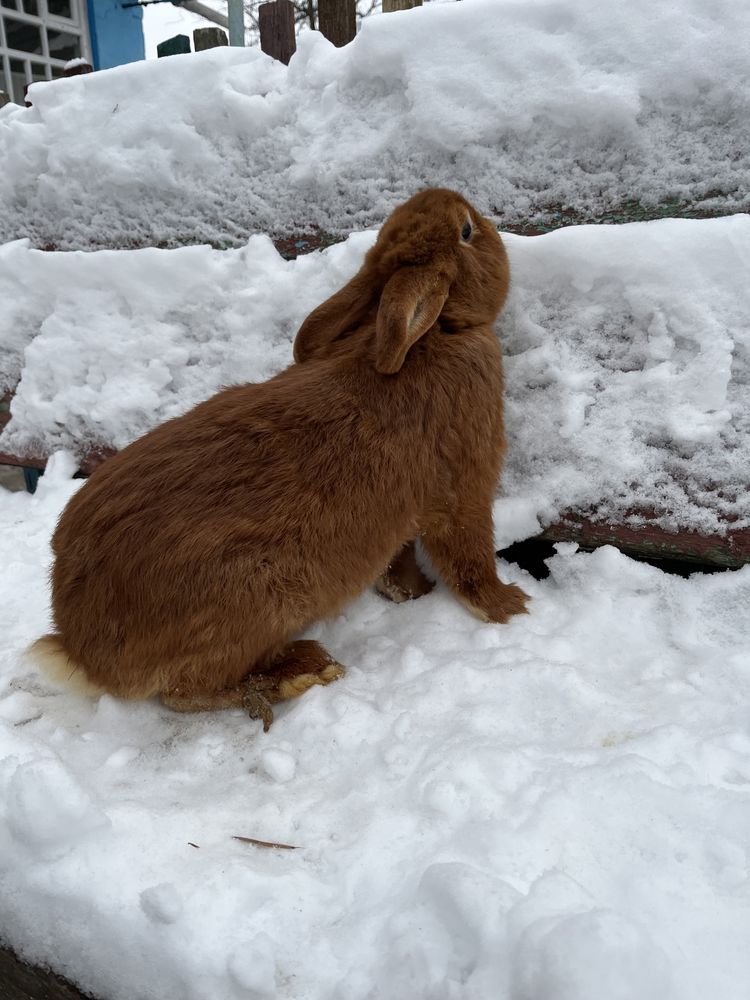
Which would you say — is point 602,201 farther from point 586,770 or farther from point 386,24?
point 586,770

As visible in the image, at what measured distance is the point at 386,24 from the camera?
2367 millimetres

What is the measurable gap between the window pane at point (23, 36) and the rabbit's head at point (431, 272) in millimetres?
10495

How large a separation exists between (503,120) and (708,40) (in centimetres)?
62

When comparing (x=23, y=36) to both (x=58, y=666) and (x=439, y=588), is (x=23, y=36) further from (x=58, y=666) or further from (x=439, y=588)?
(x=439, y=588)

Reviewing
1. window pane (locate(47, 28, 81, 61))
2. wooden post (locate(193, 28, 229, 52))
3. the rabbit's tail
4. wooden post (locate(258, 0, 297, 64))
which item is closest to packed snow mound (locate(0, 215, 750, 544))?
the rabbit's tail

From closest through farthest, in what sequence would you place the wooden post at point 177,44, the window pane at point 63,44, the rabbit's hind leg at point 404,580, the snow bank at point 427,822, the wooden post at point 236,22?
the snow bank at point 427,822
the rabbit's hind leg at point 404,580
the wooden post at point 177,44
the wooden post at point 236,22
the window pane at point 63,44

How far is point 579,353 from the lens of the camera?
2117mm

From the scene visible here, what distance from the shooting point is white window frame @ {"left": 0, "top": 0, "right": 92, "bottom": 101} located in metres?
9.23

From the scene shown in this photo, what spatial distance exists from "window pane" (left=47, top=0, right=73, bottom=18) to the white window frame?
0.05m

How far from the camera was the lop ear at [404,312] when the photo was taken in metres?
1.75

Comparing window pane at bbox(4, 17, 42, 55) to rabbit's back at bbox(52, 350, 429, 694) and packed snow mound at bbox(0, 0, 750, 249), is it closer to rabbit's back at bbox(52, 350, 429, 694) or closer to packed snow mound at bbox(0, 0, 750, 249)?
packed snow mound at bbox(0, 0, 750, 249)

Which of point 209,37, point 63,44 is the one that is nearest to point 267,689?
point 209,37

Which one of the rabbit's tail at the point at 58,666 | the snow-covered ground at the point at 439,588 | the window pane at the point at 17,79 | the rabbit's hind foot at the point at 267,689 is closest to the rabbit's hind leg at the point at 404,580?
the snow-covered ground at the point at 439,588

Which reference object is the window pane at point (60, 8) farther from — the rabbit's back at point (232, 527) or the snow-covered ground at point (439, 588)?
the rabbit's back at point (232, 527)
